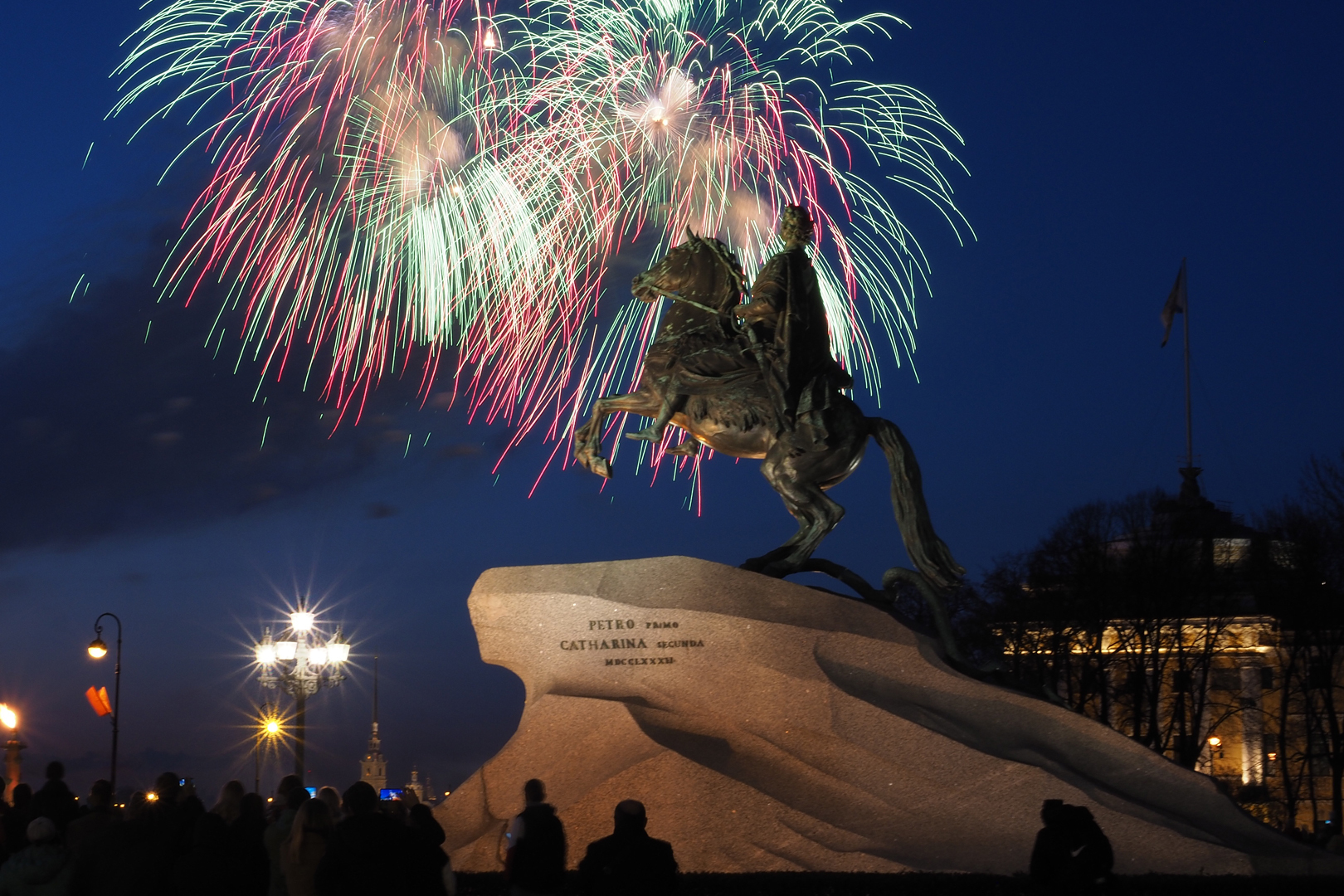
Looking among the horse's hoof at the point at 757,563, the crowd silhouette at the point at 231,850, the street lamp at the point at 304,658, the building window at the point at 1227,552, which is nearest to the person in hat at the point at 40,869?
the crowd silhouette at the point at 231,850

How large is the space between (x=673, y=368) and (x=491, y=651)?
3.25 meters

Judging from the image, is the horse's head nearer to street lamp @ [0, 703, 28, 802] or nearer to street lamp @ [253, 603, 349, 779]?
street lamp @ [253, 603, 349, 779]

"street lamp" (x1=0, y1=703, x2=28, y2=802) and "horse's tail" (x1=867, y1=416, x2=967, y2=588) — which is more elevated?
"horse's tail" (x1=867, y1=416, x2=967, y2=588)

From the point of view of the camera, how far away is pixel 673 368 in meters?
14.1

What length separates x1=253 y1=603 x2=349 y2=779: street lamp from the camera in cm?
2023

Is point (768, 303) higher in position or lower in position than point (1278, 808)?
higher

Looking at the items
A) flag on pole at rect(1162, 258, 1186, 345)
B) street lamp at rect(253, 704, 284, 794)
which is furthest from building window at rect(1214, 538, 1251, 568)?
street lamp at rect(253, 704, 284, 794)

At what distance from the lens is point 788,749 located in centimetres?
1193

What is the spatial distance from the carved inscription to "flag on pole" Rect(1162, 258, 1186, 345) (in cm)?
3447

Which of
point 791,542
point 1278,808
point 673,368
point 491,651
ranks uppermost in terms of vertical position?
point 673,368

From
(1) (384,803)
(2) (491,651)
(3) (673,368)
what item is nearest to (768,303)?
(3) (673,368)

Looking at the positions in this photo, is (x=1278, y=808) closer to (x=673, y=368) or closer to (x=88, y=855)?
(x=673, y=368)

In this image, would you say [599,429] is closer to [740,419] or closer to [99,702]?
[740,419]

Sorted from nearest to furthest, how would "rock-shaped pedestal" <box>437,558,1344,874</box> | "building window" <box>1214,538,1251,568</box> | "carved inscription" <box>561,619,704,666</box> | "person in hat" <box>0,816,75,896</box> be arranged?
1. "person in hat" <box>0,816,75,896</box>
2. "rock-shaped pedestal" <box>437,558,1344,874</box>
3. "carved inscription" <box>561,619,704,666</box>
4. "building window" <box>1214,538,1251,568</box>
